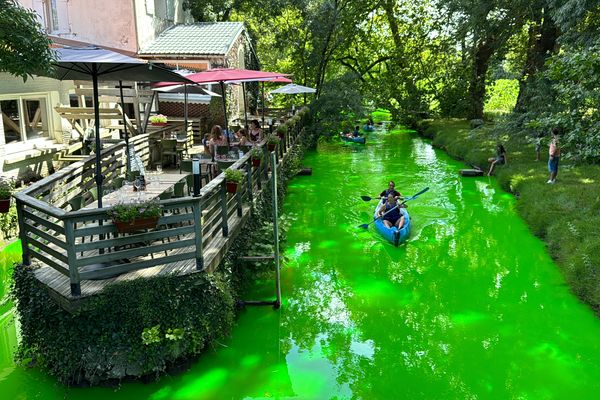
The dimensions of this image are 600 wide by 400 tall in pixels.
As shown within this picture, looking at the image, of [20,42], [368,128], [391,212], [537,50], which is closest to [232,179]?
[20,42]

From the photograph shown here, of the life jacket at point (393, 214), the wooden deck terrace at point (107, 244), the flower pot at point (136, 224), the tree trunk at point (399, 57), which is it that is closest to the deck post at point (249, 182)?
the wooden deck terrace at point (107, 244)

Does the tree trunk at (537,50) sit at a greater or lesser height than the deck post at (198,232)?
greater

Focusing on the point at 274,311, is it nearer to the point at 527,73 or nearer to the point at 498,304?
the point at 498,304

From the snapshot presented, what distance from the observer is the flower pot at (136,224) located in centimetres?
650

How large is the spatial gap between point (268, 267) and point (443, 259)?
14.5 ft

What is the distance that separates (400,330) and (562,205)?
7.66 metres

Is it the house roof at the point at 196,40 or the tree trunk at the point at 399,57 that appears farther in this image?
the tree trunk at the point at 399,57

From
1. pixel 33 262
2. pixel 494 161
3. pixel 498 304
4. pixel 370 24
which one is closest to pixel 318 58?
pixel 370 24

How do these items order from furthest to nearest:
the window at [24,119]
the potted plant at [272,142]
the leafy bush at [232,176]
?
the window at [24,119]
the potted plant at [272,142]
the leafy bush at [232,176]

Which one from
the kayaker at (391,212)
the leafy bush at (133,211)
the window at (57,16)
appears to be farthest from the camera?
the window at (57,16)

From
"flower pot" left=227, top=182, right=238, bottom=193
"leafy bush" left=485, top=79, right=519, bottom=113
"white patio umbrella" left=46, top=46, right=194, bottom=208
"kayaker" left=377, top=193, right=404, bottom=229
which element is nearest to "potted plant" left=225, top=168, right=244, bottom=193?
"flower pot" left=227, top=182, right=238, bottom=193

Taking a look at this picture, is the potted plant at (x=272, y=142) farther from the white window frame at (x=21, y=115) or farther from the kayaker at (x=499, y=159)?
the kayaker at (x=499, y=159)

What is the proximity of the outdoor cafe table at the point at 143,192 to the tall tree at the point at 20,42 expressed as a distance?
2196 mm

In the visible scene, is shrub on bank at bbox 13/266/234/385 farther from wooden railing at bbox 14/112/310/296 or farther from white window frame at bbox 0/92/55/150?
white window frame at bbox 0/92/55/150
